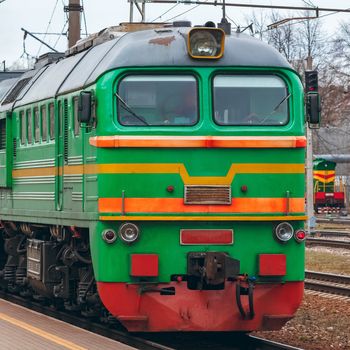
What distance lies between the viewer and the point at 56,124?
539 inches

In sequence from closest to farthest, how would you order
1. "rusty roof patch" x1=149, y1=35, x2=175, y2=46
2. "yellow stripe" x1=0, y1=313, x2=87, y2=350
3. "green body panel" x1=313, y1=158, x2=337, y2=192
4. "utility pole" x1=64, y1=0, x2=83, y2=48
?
"yellow stripe" x1=0, y1=313, x2=87, y2=350, "rusty roof patch" x1=149, y1=35, x2=175, y2=46, "utility pole" x1=64, y1=0, x2=83, y2=48, "green body panel" x1=313, y1=158, x2=337, y2=192

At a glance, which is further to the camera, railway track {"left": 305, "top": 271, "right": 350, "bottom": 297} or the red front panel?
railway track {"left": 305, "top": 271, "right": 350, "bottom": 297}

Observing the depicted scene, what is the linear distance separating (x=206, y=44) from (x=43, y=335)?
3759 millimetres

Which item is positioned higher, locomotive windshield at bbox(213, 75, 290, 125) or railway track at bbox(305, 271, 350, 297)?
locomotive windshield at bbox(213, 75, 290, 125)

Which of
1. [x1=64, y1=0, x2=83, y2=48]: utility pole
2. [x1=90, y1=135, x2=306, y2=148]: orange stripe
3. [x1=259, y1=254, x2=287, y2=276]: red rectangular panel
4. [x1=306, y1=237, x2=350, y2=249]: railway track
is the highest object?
[x1=64, y1=0, x2=83, y2=48]: utility pole

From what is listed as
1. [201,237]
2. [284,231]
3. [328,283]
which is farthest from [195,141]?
[328,283]

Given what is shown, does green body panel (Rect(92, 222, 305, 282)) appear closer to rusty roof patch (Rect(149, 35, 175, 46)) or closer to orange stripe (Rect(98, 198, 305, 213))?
orange stripe (Rect(98, 198, 305, 213))

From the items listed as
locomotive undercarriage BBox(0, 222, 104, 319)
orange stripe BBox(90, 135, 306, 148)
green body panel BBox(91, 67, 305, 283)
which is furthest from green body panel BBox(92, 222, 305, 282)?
locomotive undercarriage BBox(0, 222, 104, 319)

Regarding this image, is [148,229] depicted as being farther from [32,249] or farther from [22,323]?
[32,249]

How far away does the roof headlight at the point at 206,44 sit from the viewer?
39.5 feet

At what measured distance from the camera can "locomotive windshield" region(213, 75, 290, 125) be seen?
12.1 metres

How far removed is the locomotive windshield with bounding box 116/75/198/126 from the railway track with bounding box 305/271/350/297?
6938 mm

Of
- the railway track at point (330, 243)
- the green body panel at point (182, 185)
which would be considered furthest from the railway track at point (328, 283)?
the railway track at point (330, 243)

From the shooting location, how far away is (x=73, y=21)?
1025 inches
